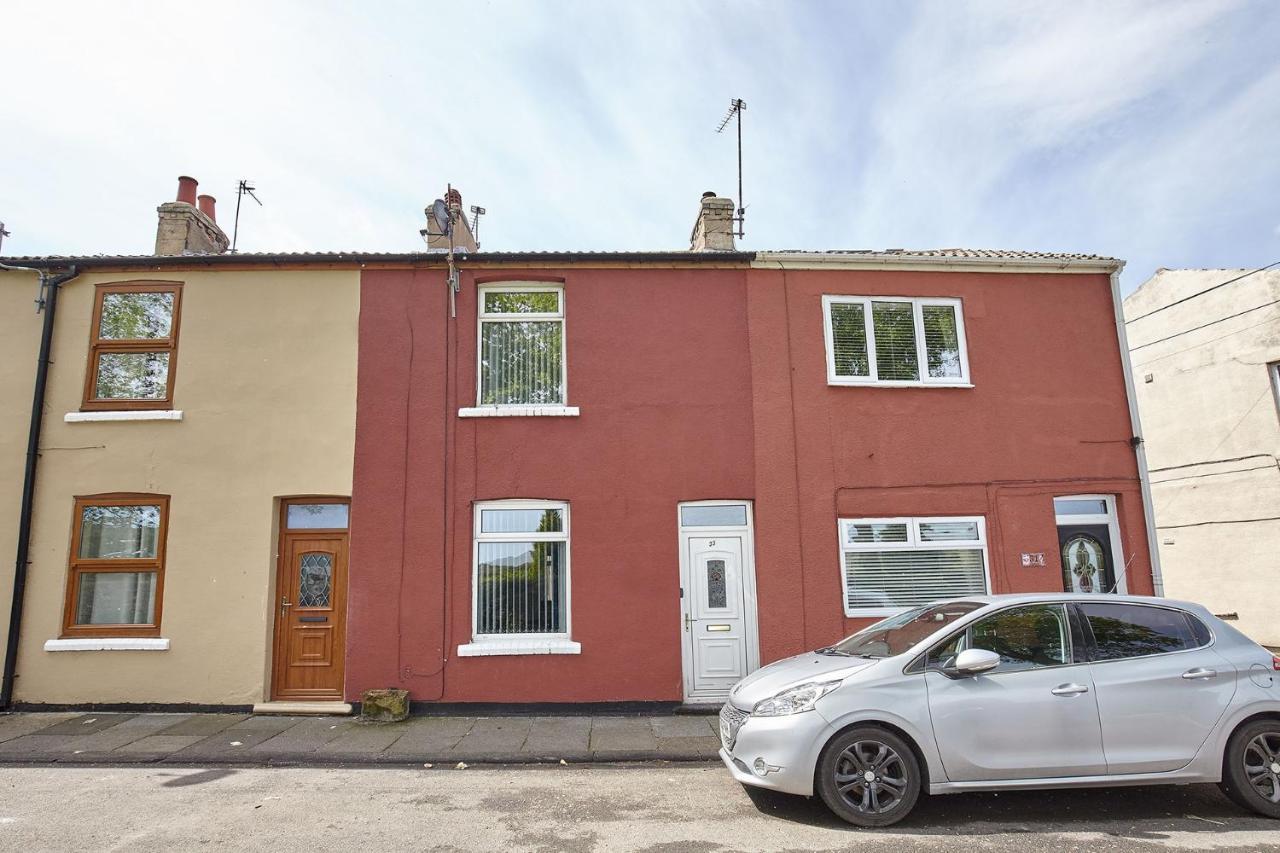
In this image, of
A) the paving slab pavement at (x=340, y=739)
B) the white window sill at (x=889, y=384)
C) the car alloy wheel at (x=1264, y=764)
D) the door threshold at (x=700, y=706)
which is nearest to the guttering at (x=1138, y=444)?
the white window sill at (x=889, y=384)

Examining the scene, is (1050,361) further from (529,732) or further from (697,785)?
(529,732)

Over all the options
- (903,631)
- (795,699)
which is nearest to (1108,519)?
(903,631)

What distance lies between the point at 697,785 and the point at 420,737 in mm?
3216

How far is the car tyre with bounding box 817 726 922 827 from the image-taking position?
5.20 meters

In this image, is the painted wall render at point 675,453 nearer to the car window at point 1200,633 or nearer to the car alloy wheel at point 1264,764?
the car window at point 1200,633

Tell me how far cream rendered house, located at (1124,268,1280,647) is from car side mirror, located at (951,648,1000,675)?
13942mm

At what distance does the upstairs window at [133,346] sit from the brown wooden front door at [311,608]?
255 centimetres

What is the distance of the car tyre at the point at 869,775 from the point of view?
5.20 meters

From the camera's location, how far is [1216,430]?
16.2 m

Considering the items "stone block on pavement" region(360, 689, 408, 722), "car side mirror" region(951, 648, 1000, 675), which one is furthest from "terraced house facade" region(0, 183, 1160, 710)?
"car side mirror" region(951, 648, 1000, 675)

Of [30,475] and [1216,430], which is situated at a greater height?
[1216,430]

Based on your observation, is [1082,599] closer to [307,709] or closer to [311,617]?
[307,709]

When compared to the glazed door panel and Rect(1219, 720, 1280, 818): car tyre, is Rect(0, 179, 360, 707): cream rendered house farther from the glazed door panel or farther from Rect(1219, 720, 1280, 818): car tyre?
Rect(1219, 720, 1280, 818): car tyre

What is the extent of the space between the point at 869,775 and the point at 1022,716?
116 cm
